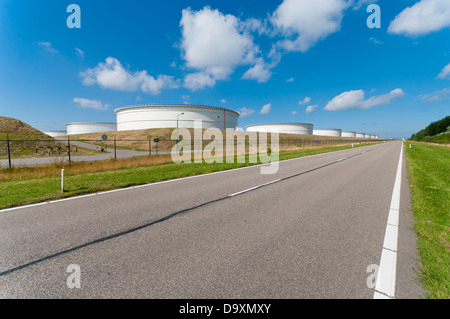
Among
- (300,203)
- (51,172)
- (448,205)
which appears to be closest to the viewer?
(448,205)

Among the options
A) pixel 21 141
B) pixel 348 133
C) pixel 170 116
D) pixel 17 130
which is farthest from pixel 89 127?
pixel 348 133

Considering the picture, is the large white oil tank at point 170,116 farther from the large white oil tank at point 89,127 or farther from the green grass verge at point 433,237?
the green grass verge at point 433,237

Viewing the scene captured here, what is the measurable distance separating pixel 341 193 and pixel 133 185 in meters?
7.99

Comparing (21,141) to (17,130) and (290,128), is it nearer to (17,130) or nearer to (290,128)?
(17,130)

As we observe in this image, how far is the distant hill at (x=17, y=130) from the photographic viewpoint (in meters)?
32.7

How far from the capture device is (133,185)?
841 cm

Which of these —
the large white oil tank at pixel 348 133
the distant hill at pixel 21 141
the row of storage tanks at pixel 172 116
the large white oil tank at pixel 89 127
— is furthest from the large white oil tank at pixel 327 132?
the distant hill at pixel 21 141

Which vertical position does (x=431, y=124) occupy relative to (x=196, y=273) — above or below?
above

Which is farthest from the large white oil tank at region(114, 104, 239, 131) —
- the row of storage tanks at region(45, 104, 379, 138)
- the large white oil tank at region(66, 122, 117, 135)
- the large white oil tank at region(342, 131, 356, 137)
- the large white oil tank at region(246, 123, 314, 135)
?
the large white oil tank at region(342, 131, 356, 137)

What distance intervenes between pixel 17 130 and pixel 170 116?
164 ft

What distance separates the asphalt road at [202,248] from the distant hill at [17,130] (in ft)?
131

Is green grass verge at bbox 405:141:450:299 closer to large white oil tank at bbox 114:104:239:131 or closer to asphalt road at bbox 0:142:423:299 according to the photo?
asphalt road at bbox 0:142:423:299
